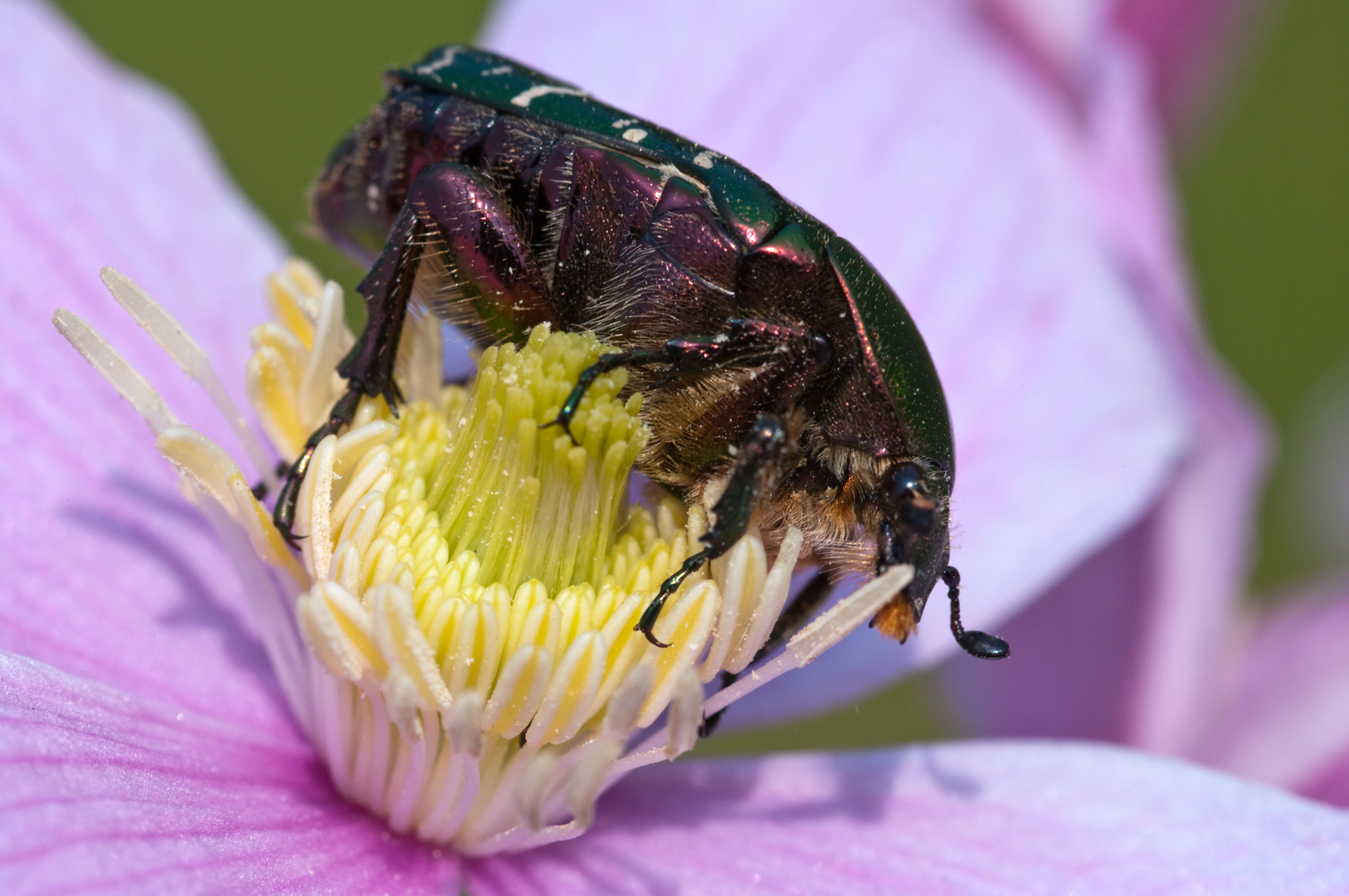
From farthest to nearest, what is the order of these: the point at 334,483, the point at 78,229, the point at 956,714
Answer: the point at 956,714, the point at 78,229, the point at 334,483

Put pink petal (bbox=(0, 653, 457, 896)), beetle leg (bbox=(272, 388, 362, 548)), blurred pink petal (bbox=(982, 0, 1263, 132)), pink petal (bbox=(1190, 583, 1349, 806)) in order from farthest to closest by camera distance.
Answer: blurred pink petal (bbox=(982, 0, 1263, 132))
pink petal (bbox=(1190, 583, 1349, 806))
beetle leg (bbox=(272, 388, 362, 548))
pink petal (bbox=(0, 653, 457, 896))

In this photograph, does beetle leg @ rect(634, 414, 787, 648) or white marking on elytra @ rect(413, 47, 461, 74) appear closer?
beetle leg @ rect(634, 414, 787, 648)

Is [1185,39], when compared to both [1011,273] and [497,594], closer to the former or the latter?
[1011,273]

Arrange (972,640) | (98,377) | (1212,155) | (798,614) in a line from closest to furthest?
(972,640), (798,614), (98,377), (1212,155)

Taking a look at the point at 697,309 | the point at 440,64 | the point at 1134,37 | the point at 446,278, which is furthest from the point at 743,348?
the point at 1134,37

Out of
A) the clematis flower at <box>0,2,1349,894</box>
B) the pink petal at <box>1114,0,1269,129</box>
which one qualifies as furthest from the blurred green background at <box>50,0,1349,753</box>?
the clematis flower at <box>0,2,1349,894</box>

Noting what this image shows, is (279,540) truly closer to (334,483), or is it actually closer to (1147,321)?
Answer: (334,483)

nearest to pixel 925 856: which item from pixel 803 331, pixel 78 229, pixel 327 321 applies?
pixel 803 331

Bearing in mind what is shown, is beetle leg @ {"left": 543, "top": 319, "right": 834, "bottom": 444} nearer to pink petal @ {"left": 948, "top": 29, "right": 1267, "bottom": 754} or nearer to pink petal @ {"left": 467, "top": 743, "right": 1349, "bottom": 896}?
pink petal @ {"left": 467, "top": 743, "right": 1349, "bottom": 896}
